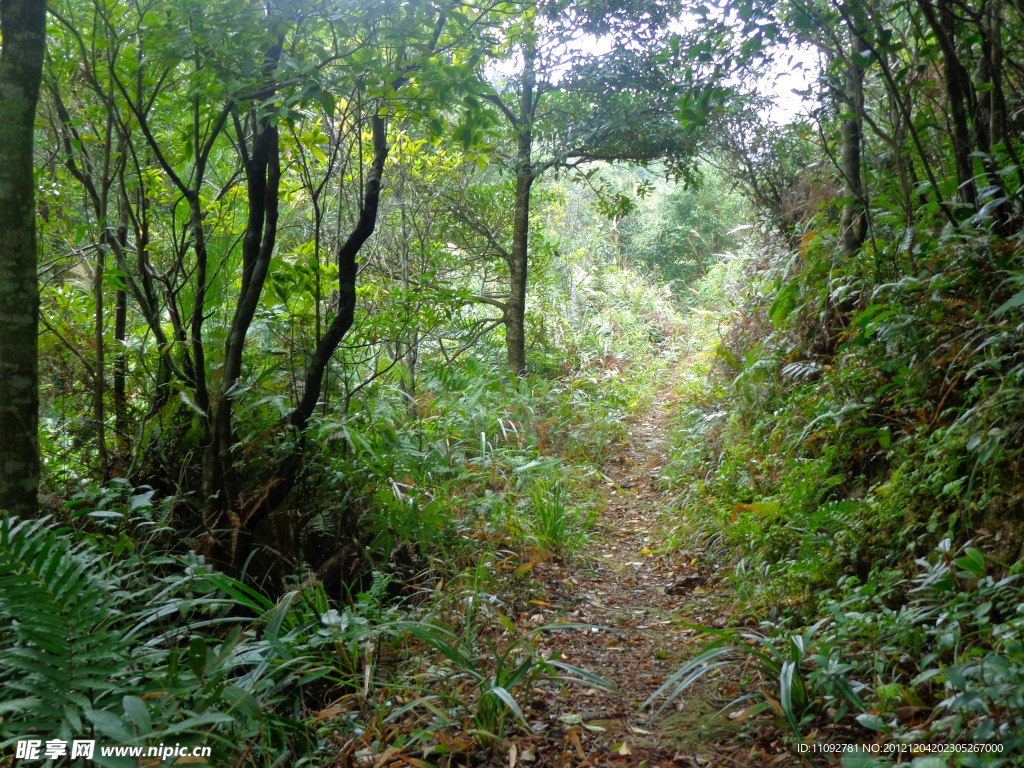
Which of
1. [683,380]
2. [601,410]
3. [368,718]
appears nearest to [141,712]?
[368,718]

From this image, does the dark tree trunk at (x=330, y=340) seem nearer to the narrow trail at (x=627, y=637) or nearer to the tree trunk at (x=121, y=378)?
the tree trunk at (x=121, y=378)

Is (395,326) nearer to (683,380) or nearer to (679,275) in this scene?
(683,380)

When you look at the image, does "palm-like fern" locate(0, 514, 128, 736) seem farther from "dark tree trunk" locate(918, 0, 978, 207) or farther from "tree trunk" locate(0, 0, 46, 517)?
"dark tree trunk" locate(918, 0, 978, 207)

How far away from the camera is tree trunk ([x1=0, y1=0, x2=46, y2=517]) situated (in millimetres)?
2379

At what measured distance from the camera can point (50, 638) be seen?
6.27 feet

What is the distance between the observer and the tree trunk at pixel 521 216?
766 cm

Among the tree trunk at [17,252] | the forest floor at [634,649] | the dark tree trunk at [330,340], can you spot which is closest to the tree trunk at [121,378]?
the dark tree trunk at [330,340]

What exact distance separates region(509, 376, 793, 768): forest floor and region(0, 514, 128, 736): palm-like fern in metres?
1.46

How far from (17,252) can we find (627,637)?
342cm

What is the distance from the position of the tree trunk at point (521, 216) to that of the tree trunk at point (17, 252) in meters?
5.58

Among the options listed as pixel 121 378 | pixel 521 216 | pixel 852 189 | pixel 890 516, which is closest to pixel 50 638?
pixel 121 378

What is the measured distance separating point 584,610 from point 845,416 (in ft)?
6.61

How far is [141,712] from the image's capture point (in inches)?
68.9

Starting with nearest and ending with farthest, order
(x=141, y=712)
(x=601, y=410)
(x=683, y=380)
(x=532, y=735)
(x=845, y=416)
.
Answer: (x=141, y=712) < (x=532, y=735) < (x=845, y=416) < (x=601, y=410) < (x=683, y=380)
